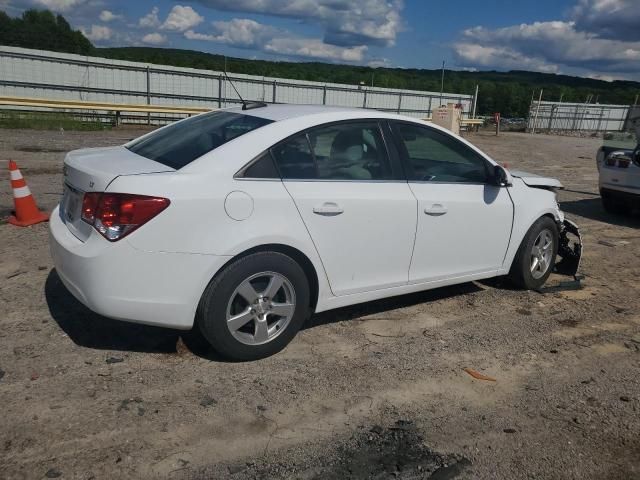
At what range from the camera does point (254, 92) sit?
27.9 metres

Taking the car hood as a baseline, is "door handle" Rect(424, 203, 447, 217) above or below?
below

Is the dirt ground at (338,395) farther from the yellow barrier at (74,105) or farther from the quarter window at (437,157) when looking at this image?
the yellow barrier at (74,105)

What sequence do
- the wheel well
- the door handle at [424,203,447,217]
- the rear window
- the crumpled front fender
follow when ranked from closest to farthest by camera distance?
1. the wheel well
2. the rear window
3. the door handle at [424,203,447,217]
4. the crumpled front fender

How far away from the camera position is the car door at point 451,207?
4418 millimetres

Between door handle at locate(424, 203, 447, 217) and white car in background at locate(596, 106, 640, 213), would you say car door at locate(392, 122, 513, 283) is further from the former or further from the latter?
white car in background at locate(596, 106, 640, 213)

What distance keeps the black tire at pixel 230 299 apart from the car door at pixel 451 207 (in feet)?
3.51

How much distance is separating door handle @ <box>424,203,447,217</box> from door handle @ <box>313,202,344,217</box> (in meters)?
0.82

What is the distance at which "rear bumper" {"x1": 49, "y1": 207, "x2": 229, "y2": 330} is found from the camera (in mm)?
3299

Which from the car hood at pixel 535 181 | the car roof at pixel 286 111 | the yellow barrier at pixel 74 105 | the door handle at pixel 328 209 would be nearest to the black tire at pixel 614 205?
the car hood at pixel 535 181

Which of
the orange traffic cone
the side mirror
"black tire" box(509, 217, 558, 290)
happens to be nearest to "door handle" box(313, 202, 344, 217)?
the side mirror

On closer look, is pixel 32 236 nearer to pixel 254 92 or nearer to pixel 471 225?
pixel 471 225

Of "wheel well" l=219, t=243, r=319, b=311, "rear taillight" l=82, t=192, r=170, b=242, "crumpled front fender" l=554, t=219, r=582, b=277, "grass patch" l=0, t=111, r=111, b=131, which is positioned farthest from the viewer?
"grass patch" l=0, t=111, r=111, b=131

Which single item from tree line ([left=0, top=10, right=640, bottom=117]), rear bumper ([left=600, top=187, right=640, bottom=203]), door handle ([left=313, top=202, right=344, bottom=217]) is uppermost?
tree line ([left=0, top=10, right=640, bottom=117])

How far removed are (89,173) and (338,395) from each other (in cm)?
203
